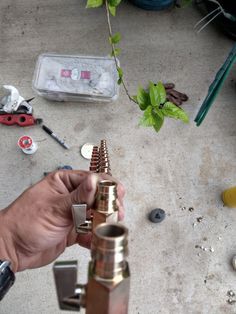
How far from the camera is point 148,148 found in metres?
0.99

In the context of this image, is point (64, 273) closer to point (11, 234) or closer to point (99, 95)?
point (11, 234)

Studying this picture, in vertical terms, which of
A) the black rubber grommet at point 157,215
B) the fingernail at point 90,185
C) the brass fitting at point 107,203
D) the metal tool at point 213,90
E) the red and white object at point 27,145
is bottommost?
the black rubber grommet at point 157,215

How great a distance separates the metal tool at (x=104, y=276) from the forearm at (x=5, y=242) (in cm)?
32

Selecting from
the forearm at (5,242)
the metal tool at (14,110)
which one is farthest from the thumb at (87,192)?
the metal tool at (14,110)

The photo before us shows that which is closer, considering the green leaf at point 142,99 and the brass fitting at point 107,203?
the brass fitting at point 107,203

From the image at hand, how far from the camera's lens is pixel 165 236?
0.89 metres

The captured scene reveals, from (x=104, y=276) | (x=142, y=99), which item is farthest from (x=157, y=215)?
(x=104, y=276)

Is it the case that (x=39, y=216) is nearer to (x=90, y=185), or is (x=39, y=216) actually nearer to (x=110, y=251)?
(x=90, y=185)

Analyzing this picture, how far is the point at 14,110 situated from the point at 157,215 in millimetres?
494

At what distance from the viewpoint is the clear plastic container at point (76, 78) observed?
1014 mm

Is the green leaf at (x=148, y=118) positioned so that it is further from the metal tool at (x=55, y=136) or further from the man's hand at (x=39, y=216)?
the metal tool at (x=55, y=136)

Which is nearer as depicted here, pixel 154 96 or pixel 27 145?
pixel 154 96

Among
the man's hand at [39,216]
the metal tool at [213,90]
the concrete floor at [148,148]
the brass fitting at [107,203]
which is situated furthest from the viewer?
the metal tool at [213,90]

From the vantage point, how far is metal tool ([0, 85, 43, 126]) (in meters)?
0.96
